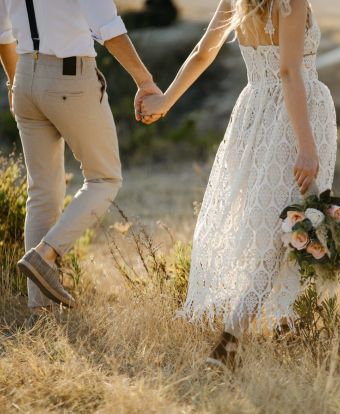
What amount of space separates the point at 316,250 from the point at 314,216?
13 centimetres

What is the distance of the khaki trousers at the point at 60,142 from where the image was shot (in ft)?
12.6

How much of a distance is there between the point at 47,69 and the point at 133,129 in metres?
7.59

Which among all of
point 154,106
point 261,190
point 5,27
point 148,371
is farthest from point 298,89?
point 5,27

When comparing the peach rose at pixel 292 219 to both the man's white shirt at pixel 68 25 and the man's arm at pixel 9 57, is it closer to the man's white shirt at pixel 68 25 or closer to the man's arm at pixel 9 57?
the man's white shirt at pixel 68 25

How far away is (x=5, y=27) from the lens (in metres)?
4.12

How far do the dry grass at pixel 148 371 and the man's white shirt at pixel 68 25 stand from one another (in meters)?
1.24

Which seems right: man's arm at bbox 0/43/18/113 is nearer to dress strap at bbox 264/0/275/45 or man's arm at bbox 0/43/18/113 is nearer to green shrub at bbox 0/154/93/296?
green shrub at bbox 0/154/93/296

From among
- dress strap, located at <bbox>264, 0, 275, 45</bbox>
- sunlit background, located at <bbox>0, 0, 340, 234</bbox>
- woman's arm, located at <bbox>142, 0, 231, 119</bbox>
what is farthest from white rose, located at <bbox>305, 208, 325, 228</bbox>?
sunlit background, located at <bbox>0, 0, 340, 234</bbox>

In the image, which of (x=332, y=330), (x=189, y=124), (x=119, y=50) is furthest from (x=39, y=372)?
(x=189, y=124)

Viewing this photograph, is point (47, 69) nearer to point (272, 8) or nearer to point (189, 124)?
point (272, 8)

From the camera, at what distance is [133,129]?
11398 mm

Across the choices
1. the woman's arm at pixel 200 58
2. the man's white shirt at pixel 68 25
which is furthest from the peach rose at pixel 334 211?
the man's white shirt at pixel 68 25

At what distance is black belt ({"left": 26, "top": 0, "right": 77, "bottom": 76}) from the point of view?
3811mm

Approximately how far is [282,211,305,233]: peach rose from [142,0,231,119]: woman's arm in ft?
2.70
